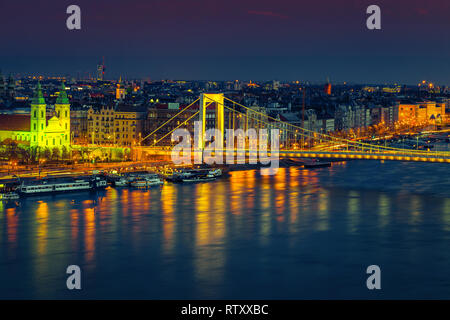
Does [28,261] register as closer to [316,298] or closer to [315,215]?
[316,298]

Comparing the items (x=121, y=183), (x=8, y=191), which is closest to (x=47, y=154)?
(x=121, y=183)

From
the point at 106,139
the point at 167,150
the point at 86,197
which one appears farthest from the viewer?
the point at 106,139

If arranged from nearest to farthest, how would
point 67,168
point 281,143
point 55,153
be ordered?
point 67,168
point 55,153
point 281,143

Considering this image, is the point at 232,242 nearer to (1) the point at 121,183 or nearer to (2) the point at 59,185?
(2) the point at 59,185

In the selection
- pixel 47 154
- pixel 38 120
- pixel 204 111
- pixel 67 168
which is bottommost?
pixel 67 168

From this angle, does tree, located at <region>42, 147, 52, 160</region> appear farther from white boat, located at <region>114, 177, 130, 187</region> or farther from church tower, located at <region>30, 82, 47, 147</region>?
white boat, located at <region>114, 177, 130, 187</region>

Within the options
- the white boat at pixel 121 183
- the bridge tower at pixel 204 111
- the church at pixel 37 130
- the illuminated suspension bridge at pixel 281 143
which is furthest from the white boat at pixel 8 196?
the church at pixel 37 130

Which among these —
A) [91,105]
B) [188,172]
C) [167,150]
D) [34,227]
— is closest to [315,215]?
[34,227]
